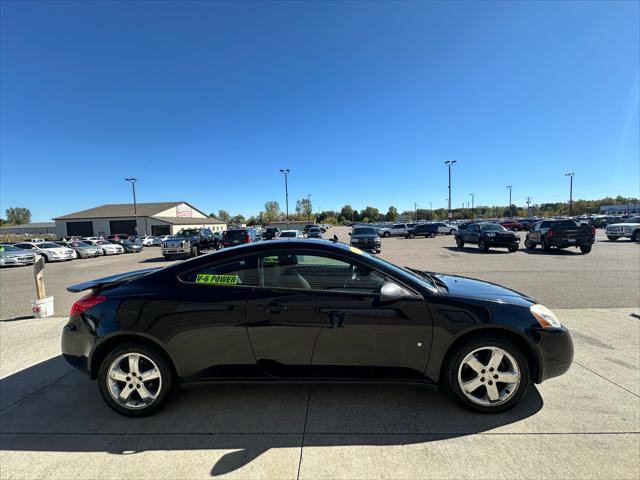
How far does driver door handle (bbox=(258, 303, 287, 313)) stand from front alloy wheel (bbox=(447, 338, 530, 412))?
152 cm

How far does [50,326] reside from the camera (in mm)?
5316

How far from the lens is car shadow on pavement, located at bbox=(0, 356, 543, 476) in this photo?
7.89ft

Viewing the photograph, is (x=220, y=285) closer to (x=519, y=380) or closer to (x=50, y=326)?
(x=519, y=380)

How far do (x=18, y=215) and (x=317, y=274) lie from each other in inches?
7057

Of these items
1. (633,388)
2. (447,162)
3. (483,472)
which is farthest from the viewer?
(447,162)

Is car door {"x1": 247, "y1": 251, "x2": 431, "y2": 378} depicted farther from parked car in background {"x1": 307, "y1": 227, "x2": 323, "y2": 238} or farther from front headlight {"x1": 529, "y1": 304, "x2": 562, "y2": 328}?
parked car in background {"x1": 307, "y1": 227, "x2": 323, "y2": 238}

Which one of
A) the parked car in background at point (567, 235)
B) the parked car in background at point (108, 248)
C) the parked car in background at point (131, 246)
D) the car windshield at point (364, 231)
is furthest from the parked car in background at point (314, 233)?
the parked car in background at point (567, 235)

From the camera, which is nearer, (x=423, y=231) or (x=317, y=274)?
(x=317, y=274)

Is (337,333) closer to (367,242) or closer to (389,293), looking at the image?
(389,293)

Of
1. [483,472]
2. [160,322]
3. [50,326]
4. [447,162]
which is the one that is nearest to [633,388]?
[483,472]

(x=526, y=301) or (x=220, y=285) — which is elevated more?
(x=220, y=285)

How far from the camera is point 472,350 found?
2.63 meters

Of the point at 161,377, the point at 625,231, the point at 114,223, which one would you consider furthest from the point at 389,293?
the point at 114,223

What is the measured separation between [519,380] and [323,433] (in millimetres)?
1731
